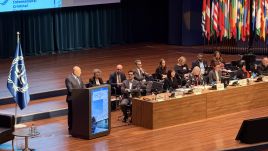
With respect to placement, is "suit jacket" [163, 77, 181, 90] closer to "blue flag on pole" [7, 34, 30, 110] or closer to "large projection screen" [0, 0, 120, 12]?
"blue flag on pole" [7, 34, 30, 110]

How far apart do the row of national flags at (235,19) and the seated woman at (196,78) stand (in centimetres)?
608

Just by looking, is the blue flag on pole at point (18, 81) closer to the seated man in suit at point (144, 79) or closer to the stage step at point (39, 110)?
the stage step at point (39, 110)

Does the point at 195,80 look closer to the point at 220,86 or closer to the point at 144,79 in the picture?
the point at 220,86

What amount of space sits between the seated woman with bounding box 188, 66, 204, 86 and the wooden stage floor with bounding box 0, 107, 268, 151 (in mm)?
1040

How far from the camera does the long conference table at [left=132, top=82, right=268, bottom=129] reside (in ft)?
43.8

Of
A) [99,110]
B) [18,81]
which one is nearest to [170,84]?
[99,110]

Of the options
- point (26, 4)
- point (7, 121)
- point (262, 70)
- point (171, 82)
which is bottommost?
point (7, 121)

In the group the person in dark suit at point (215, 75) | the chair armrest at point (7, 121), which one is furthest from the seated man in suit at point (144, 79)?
the chair armrest at point (7, 121)

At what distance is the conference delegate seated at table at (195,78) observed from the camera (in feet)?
48.4

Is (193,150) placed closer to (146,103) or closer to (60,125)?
(146,103)

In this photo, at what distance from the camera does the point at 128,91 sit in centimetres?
1394

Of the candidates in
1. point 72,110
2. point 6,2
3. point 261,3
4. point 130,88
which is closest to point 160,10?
point 261,3

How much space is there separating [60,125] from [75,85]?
963 mm

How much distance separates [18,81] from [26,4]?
22.9 feet
